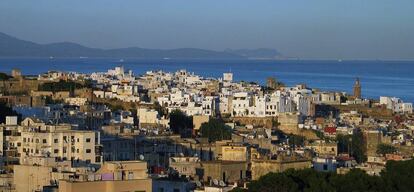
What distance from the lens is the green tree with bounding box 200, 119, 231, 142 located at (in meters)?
49.6

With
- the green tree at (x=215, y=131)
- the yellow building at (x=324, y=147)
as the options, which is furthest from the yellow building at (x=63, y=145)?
the green tree at (x=215, y=131)

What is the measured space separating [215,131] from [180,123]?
4.77m

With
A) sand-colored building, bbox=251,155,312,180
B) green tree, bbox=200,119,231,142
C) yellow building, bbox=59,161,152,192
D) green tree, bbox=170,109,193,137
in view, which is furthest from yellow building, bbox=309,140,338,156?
yellow building, bbox=59,161,152,192

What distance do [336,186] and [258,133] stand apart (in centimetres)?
2211

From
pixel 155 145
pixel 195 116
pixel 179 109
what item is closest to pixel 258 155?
pixel 155 145

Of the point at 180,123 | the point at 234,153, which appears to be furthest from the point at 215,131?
the point at 234,153

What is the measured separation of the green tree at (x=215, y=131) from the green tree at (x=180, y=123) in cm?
73

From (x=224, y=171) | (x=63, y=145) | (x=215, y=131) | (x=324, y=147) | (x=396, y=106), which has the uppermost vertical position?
(x=396, y=106)

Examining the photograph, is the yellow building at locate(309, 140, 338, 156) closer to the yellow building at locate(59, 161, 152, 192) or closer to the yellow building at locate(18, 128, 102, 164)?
the yellow building at locate(18, 128, 102, 164)

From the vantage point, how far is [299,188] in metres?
28.6

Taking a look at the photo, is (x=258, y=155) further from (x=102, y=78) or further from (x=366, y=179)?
Answer: (x=102, y=78)

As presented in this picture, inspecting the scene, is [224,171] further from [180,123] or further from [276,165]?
[180,123]

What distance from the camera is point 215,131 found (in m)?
50.9

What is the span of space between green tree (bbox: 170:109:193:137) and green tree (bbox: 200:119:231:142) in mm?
731
